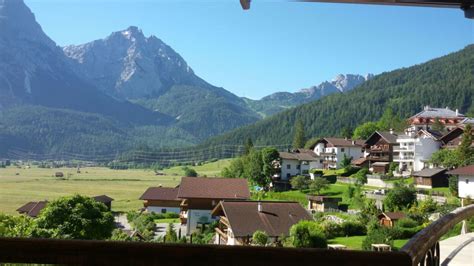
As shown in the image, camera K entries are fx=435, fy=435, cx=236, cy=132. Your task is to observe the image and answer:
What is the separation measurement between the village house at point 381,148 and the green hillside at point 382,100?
100 ft

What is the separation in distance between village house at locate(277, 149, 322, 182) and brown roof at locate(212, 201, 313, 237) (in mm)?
21979

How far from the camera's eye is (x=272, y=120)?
9250 cm

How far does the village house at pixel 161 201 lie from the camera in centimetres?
3190

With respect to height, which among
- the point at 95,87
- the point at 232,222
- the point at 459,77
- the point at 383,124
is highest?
the point at 95,87

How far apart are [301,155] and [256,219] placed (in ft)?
90.7

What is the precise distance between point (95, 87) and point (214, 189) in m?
160

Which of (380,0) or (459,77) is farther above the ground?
(459,77)

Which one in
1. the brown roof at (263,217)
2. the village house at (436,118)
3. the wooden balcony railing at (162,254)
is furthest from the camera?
the village house at (436,118)

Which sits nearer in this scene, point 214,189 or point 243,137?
point 214,189

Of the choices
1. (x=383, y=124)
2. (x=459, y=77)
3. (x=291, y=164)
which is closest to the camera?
(x=291, y=164)

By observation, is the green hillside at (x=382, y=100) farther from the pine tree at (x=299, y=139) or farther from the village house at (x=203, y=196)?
the village house at (x=203, y=196)

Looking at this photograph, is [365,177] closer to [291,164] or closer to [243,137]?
[291,164]

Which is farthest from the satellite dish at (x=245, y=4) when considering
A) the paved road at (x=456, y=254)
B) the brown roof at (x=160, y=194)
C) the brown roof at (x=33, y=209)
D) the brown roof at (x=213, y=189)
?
the brown roof at (x=160, y=194)

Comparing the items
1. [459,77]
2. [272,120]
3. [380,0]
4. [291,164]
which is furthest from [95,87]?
[380,0]
